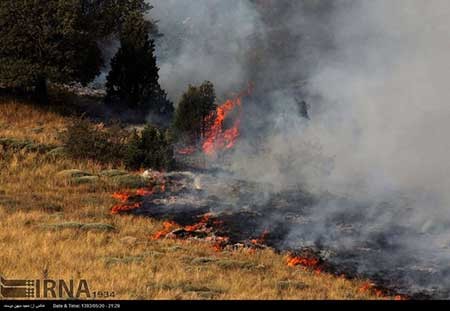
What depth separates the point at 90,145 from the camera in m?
22.9

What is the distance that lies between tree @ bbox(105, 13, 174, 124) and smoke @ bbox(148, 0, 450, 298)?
4.86m

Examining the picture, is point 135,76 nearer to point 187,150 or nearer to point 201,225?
point 187,150

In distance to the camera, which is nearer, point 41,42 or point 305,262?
point 305,262

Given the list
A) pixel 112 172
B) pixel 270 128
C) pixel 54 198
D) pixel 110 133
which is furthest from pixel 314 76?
pixel 54 198

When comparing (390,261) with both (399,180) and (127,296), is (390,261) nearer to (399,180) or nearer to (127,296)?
(127,296)

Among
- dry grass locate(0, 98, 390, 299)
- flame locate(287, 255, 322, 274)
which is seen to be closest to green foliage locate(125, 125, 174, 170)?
dry grass locate(0, 98, 390, 299)

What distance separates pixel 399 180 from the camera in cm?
2506

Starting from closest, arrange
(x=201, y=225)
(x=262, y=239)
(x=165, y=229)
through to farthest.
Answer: (x=165, y=229) < (x=262, y=239) < (x=201, y=225)

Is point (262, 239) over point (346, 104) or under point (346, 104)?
under

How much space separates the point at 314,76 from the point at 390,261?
98.5 feet

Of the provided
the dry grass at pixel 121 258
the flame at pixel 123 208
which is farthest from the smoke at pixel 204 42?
the dry grass at pixel 121 258

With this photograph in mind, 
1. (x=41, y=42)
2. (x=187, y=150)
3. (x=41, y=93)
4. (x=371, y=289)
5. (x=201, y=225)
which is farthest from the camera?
(x=41, y=93)

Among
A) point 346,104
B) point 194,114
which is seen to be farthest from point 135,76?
point 346,104

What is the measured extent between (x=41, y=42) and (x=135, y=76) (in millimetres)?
4765
